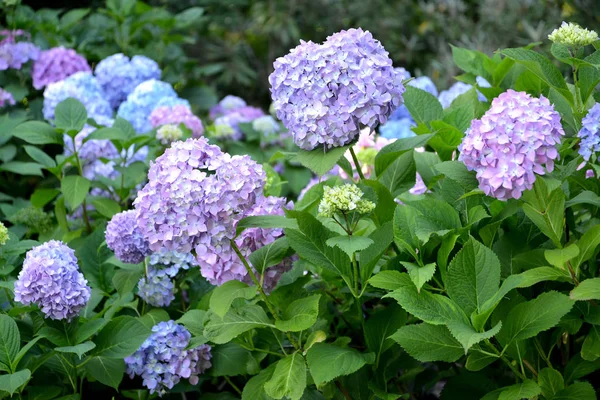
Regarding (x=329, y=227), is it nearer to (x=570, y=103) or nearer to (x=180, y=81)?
(x=570, y=103)

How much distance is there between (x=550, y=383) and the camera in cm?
179

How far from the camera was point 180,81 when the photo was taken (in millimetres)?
4340

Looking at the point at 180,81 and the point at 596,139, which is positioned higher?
the point at 596,139

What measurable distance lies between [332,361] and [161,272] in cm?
64

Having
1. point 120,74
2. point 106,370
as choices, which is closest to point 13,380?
point 106,370

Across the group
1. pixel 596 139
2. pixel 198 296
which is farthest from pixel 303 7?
pixel 596 139

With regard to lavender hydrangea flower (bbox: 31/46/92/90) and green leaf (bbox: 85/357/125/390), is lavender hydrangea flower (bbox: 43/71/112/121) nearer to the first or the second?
lavender hydrangea flower (bbox: 31/46/92/90)

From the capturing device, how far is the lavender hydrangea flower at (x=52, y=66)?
383 cm

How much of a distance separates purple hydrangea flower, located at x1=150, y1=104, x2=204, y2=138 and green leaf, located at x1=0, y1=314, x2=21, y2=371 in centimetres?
150

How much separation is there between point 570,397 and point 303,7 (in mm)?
5559

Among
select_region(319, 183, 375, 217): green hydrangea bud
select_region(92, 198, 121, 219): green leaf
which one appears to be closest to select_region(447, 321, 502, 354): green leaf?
select_region(319, 183, 375, 217): green hydrangea bud

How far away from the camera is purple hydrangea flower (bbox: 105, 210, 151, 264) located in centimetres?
209

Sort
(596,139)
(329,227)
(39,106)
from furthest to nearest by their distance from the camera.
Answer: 1. (39,106)
2. (329,227)
3. (596,139)

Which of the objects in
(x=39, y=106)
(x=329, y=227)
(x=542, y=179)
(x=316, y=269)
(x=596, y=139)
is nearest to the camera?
(x=542, y=179)
